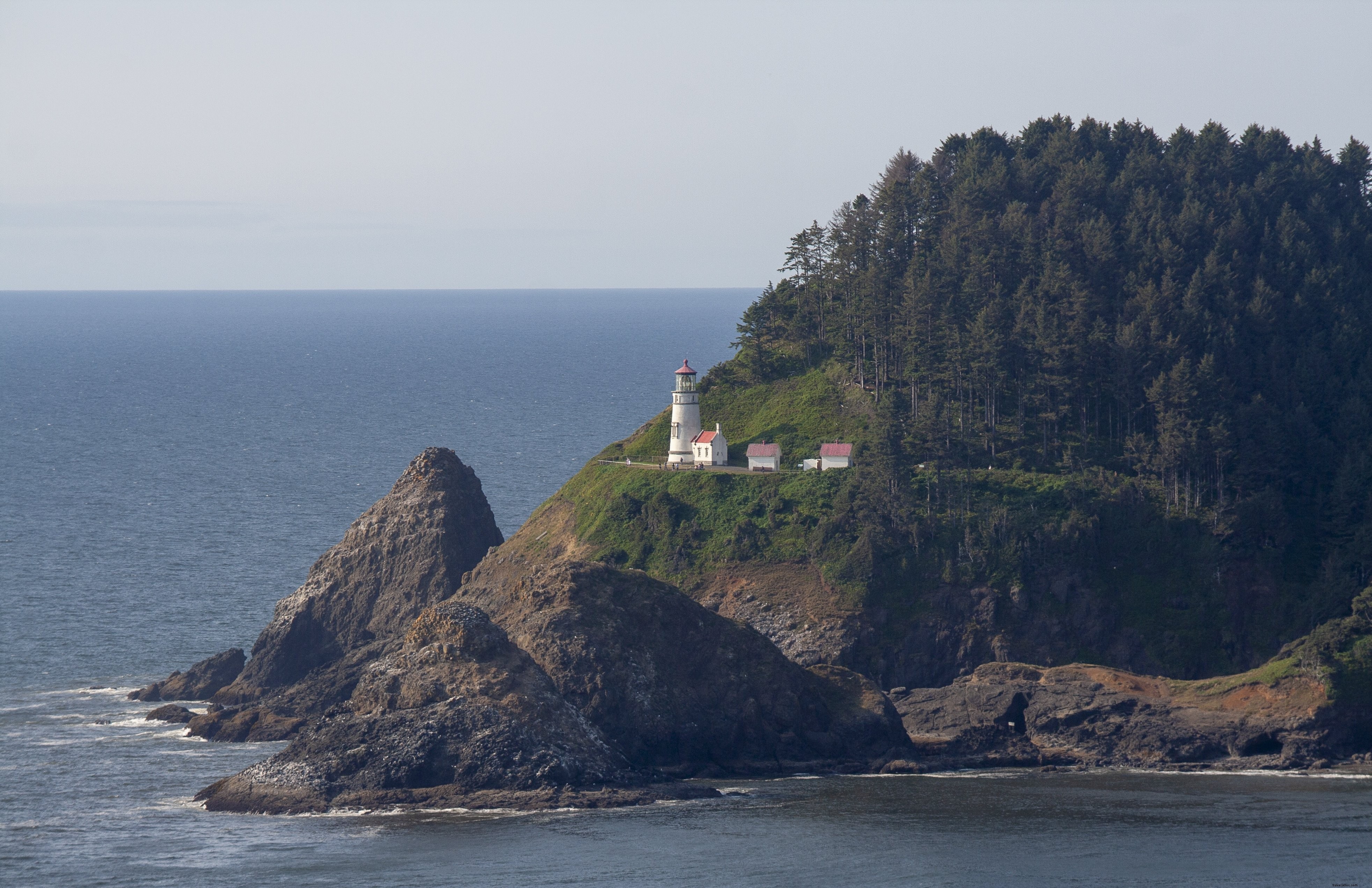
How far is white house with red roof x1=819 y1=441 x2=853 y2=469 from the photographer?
363 ft

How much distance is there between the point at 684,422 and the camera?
385ft

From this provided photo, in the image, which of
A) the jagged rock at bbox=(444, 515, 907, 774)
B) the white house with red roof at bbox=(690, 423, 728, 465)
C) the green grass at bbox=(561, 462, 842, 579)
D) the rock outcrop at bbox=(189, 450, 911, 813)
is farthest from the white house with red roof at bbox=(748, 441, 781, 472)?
the jagged rock at bbox=(444, 515, 907, 774)

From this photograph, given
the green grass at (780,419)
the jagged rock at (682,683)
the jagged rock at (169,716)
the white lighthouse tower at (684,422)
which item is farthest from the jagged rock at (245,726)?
the green grass at (780,419)

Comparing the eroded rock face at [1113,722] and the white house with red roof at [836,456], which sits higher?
the white house with red roof at [836,456]

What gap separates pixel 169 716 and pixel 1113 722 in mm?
53883

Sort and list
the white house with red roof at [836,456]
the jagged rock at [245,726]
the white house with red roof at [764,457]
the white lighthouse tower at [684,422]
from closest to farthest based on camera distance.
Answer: the jagged rock at [245,726], the white house with red roof at [836,456], the white house with red roof at [764,457], the white lighthouse tower at [684,422]

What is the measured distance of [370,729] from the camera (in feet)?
256

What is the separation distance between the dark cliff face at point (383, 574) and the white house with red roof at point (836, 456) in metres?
23.7

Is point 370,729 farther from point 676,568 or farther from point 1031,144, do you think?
point 1031,144

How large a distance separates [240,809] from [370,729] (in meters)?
6.98

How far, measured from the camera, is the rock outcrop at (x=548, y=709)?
76.2 m

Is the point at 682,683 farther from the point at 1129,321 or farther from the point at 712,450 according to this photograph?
the point at 1129,321

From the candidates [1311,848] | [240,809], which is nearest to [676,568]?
[240,809]

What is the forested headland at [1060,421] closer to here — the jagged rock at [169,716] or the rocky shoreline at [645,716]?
the rocky shoreline at [645,716]
